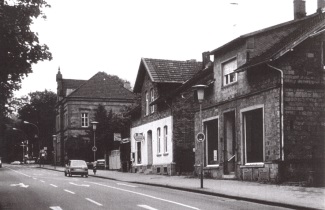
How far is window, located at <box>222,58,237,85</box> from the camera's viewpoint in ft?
99.5

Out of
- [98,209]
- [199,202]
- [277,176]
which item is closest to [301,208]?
[199,202]

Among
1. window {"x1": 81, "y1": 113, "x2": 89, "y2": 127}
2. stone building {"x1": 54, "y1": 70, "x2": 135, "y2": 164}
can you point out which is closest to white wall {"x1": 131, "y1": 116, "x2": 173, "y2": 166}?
stone building {"x1": 54, "y1": 70, "x2": 135, "y2": 164}

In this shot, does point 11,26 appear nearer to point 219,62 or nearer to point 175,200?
point 175,200

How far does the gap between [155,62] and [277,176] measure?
21.5 m

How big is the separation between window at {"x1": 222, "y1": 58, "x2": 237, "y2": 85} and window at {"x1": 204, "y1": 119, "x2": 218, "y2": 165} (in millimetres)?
2729

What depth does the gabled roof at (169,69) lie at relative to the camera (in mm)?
43219

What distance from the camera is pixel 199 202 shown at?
58.1 ft

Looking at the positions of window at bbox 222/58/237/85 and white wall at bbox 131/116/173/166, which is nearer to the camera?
window at bbox 222/58/237/85

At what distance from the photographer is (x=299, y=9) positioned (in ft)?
103

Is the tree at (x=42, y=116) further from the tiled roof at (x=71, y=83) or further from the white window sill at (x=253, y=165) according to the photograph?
the white window sill at (x=253, y=165)

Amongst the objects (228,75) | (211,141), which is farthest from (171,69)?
(228,75)

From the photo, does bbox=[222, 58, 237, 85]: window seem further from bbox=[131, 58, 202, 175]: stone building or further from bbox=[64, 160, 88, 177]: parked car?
bbox=[64, 160, 88, 177]: parked car

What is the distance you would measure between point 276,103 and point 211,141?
837 cm

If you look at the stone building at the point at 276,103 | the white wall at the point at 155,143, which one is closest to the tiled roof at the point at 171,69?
the white wall at the point at 155,143
